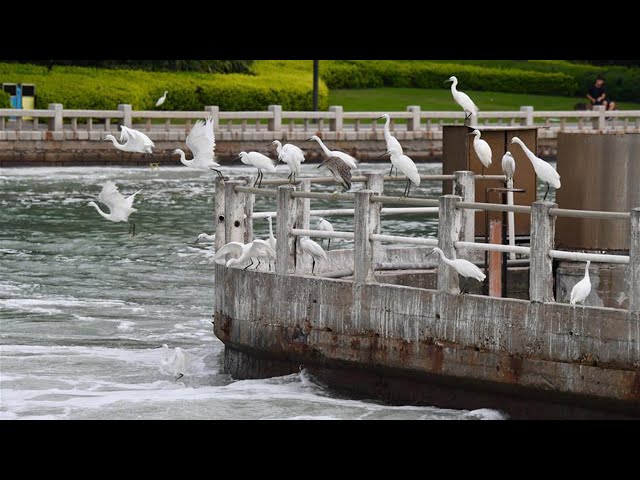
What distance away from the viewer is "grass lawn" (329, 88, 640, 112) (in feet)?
206

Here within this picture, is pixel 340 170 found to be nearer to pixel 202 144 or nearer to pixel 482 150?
pixel 482 150

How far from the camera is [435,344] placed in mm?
13125

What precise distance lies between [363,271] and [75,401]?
127 inches

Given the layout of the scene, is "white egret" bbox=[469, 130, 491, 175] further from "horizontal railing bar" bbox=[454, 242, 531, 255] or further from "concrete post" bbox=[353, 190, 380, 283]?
"horizontal railing bar" bbox=[454, 242, 531, 255]

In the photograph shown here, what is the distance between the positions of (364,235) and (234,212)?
72.0 inches

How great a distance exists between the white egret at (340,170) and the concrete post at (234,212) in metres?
0.88

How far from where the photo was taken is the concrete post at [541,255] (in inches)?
490

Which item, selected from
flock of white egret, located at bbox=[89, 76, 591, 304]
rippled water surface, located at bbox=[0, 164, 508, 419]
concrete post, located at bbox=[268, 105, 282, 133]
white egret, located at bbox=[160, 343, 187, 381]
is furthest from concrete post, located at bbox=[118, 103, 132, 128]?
white egret, located at bbox=[160, 343, 187, 381]

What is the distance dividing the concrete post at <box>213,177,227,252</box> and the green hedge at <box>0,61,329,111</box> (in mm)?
34697

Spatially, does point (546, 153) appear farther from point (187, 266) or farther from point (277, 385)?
point (277, 385)

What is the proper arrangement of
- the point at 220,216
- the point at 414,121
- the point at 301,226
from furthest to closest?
the point at 414,121
the point at 220,216
the point at 301,226

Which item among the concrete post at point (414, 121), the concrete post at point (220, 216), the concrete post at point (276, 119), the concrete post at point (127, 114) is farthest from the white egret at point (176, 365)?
the concrete post at point (414, 121)

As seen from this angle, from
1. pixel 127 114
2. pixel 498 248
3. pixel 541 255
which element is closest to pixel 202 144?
pixel 498 248

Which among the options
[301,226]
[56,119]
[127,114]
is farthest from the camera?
[127,114]
